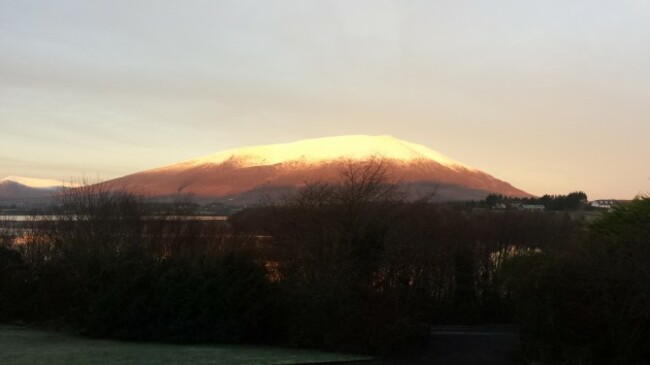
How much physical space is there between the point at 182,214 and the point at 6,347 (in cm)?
2135

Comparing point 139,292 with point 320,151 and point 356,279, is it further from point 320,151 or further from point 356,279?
point 320,151

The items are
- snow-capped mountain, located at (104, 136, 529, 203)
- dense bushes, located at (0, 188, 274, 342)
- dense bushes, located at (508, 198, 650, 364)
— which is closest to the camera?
dense bushes, located at (508, 198, 650, 364)

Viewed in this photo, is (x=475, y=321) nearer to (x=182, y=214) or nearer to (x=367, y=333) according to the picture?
(x=367, y=333)

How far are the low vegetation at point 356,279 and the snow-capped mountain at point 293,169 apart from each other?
4575 centimetres

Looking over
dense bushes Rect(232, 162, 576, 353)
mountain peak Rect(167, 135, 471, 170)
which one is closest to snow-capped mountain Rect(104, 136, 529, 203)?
mountain peak Rect(167, 135, 471, 170)

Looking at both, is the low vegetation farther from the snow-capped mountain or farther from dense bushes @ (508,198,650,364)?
the snow-capped mountain

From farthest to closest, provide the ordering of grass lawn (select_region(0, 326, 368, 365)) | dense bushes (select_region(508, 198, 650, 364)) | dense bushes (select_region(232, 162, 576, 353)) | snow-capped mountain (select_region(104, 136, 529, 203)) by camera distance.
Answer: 1. snow-capped mountain (select_region(104, 136, 529, 203))
2. dense bushes (select_region(232, 162, 576, 353))
3. dense bushes (select_region(508, 198, 650, 364))
4. grass lawn (select_region(0, 326, 368, 365))

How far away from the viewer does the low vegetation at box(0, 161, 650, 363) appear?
1425cm

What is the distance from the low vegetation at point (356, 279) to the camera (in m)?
14.2

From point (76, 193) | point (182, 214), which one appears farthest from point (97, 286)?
point (182, 214)

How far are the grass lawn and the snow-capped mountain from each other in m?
53.5

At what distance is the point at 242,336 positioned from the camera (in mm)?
16984

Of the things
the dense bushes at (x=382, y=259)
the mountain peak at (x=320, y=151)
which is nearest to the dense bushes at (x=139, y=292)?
the dense bushes at (x=382, y=259)

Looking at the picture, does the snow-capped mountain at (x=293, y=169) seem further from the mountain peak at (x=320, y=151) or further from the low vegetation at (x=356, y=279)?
the low vegetation at (x=356, y=279)
